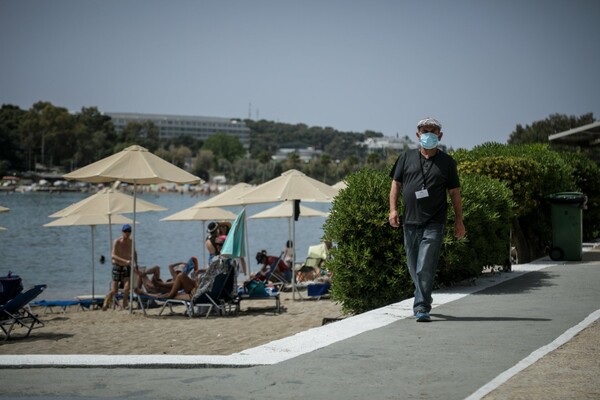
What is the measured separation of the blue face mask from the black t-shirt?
160mm

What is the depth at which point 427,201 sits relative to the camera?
8117 millimetres

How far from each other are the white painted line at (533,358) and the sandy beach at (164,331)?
4058mm

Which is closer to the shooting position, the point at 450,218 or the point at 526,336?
the point at 526,336

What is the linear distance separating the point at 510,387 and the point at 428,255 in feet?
9.06

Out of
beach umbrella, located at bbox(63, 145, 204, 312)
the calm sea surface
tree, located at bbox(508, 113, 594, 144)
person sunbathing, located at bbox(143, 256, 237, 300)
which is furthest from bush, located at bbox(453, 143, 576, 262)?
tree, located at bbox(508, 113, 594, 144)

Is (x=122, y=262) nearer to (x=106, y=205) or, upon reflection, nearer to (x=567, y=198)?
(x=106, y=205)

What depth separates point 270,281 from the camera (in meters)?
20.3

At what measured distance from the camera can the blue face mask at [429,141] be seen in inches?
315

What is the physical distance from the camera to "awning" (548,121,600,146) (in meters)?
20.6

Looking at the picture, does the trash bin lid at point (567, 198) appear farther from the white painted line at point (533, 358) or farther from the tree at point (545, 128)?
the tree at point (545, 128)

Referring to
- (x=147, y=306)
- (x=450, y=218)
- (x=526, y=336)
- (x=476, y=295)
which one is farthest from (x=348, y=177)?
(x=147, y=306)

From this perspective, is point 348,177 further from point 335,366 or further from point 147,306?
point 147,306

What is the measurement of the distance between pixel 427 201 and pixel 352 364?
2379mm

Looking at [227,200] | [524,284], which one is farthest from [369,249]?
[227,200]
